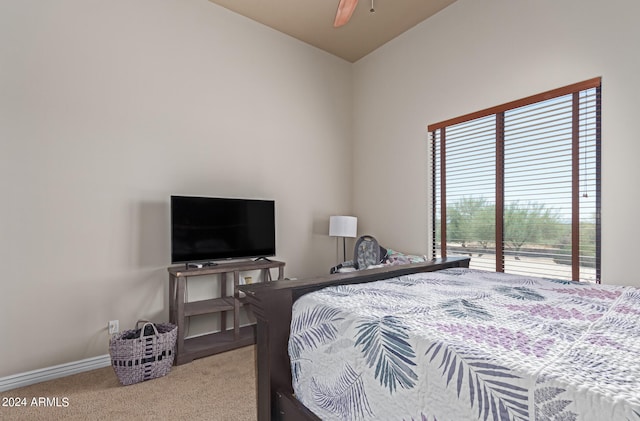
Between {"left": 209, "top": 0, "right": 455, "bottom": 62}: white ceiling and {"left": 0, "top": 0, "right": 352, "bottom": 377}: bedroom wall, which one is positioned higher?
{"left": 209, "top": 0, "right": 455, "bottom": 62}: white ceiling

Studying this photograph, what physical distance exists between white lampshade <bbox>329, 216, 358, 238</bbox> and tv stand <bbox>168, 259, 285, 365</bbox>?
841 millimetres


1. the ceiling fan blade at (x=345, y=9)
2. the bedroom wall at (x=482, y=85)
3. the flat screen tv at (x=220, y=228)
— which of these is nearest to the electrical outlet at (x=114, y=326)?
the flat screen tv at (x=220, y=228)

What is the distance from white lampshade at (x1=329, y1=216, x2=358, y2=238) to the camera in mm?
3822

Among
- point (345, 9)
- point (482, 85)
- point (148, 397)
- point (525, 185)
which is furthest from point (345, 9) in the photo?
point (148, 397)

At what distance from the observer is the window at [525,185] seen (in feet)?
7.92

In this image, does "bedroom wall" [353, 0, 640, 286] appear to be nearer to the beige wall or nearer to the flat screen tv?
the beige wall

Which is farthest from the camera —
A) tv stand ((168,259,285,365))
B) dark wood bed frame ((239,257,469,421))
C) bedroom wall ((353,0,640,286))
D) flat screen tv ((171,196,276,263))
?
flat screen tv ((171,196,276,263))

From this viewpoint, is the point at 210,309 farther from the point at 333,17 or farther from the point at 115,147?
the point at 333,17

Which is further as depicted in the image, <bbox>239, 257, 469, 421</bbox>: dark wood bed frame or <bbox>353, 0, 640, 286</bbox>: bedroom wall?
<bbox>353, 0, 640, 286</bbox>: bedroom wall

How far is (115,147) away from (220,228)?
106 cm

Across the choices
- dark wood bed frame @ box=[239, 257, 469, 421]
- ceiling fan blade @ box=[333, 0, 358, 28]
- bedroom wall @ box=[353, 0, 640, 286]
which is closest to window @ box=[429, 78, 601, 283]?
bedroom wall @ box=[353, 0, 640, 286]

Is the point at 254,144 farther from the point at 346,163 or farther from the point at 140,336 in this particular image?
the point at 140,336

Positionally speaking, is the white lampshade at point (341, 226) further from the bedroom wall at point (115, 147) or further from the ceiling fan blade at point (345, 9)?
the ceiling fan blade at point (345, 9)

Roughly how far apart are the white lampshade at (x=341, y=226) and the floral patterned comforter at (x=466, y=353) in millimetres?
2333
